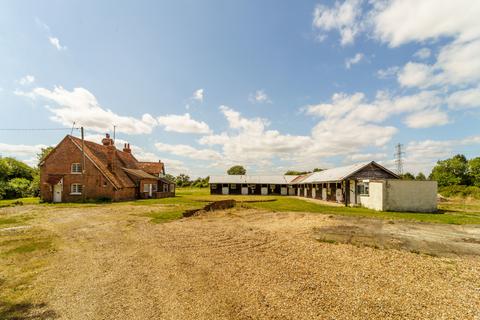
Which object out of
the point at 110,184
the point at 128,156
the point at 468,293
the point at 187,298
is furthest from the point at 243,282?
the point at 128,156

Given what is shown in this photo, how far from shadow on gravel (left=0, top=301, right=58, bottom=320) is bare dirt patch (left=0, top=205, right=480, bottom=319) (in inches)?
5.8

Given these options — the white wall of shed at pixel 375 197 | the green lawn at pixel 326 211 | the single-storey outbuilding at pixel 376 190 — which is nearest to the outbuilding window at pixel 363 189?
the single-storey outbuilding at pixel 376 190

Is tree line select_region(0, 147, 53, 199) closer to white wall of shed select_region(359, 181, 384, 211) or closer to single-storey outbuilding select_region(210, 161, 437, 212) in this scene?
single-storey outbuilding select_region(210, 161, 437, 212)

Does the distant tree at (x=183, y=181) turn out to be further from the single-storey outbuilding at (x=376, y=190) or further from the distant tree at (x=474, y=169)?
the distant tree at (x=474, y=169)

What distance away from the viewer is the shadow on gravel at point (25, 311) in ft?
17.8

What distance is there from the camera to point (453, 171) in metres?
70.1

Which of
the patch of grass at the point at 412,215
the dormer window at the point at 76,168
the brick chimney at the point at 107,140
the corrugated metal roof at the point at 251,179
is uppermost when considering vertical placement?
the brick chimney at the point at 107,140

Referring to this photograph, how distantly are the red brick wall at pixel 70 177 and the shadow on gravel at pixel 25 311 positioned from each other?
28522 mm

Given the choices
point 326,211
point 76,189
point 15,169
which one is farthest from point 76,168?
point 326,211

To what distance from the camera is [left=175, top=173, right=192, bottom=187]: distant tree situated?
337ft

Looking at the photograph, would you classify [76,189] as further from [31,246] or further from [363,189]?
[363,189]

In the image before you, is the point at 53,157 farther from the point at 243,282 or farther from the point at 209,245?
the point at 243,282

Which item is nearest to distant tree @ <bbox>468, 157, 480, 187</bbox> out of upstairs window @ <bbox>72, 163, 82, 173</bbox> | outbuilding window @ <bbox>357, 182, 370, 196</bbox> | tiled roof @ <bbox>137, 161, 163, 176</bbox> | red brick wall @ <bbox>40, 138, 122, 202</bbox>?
outbuilding window @ <bbox>357, 182, 370, 196</bbox>

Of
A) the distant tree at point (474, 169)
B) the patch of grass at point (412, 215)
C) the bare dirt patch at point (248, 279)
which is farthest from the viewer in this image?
the distant tree at point (474, 169)
